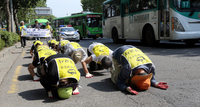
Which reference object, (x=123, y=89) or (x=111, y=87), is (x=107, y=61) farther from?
(x=123, y=89)

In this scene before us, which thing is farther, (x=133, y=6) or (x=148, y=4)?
(x=133, y=6)

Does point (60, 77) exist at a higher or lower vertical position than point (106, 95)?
higher

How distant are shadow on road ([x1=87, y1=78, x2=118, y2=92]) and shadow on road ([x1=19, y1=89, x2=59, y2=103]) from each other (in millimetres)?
962

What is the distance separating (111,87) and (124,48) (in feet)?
2.67

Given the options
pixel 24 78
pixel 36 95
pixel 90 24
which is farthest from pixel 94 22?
pixel 36 95

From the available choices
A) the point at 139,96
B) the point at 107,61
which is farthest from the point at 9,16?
the point at 139,96

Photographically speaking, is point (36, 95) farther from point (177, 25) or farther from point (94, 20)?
point (94, 20)

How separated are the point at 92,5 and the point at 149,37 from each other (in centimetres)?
4235

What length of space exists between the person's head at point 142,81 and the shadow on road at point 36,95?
1.36 metres

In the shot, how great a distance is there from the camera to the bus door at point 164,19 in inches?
427

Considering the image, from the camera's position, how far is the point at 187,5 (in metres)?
10.7

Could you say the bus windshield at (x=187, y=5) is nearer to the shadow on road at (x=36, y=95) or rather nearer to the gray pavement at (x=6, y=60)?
the gray pavement at (x=6, y=60)

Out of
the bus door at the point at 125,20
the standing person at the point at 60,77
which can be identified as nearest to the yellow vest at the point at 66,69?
the standing person at the point at 60,77

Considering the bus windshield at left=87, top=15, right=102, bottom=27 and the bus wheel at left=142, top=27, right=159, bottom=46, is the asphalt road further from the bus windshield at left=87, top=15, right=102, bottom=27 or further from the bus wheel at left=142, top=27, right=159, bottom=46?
the bus windshield at left=87, top=15, right=102, bottom=27
